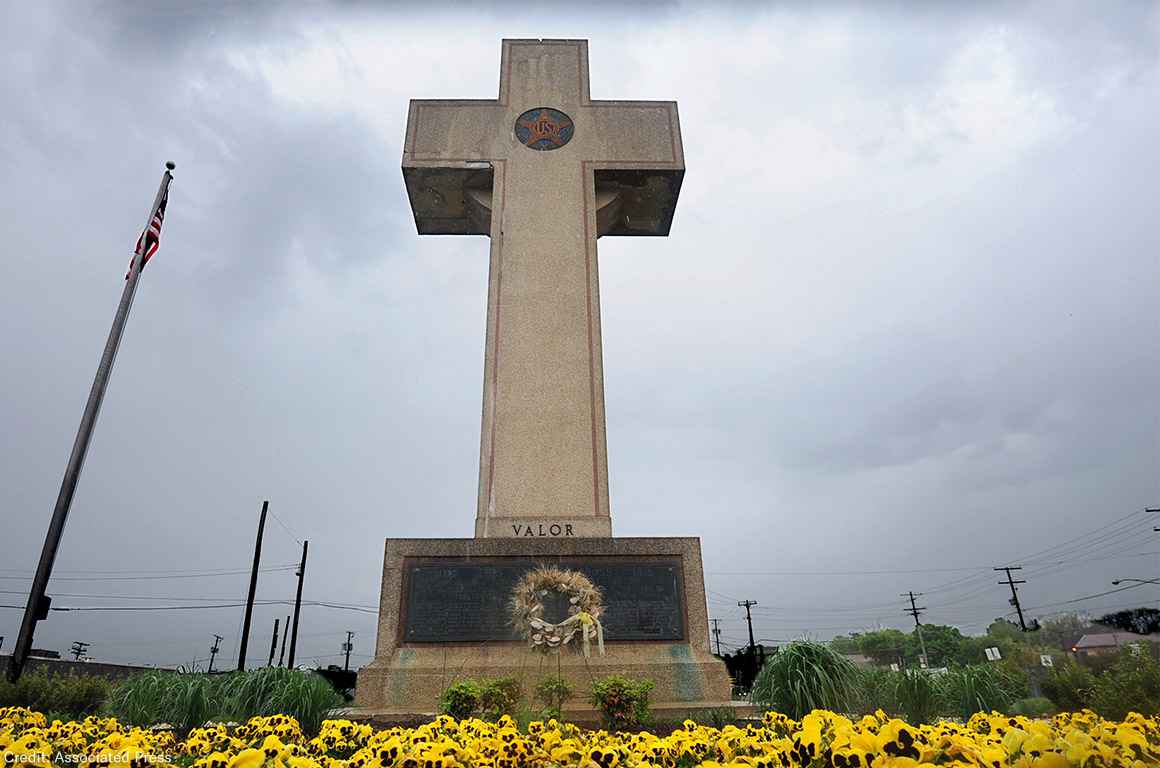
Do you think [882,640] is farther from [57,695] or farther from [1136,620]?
[57,695]

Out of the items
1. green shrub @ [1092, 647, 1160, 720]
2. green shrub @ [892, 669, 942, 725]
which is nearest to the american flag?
green shrub @ [892, 669, 942, 725]

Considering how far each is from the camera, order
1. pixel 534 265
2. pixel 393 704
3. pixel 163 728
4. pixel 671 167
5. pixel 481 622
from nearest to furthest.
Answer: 1. pixel 163 728
2. pixel 393 704
3. pixel 481 622
4. pixel 534 265
5. pixel 671 167

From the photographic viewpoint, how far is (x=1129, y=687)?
6.35 m

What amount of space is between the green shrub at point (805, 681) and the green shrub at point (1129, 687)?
2.18m

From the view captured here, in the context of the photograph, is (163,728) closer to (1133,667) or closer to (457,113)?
(1133,667)

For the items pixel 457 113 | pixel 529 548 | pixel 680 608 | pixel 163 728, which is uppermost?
pixel 457 113

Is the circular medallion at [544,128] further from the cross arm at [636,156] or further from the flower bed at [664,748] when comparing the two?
the flower bed at [664,748]

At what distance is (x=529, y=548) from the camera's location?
8.80 metres

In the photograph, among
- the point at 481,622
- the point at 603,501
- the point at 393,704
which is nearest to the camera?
the point at 393,704

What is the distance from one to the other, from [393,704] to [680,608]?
3.77 m

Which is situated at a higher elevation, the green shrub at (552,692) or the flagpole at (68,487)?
the flagpole at (68,487)

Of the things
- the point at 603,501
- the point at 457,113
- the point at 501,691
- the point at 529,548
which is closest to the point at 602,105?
the point at 457,113

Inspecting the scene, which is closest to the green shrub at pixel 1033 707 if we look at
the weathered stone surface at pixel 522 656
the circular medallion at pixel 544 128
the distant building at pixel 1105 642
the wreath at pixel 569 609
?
the distant building at pixel 1105 642

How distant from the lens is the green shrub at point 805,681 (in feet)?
21.1
